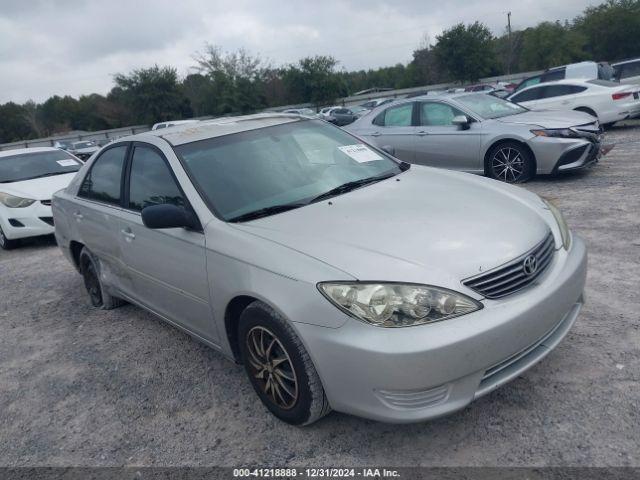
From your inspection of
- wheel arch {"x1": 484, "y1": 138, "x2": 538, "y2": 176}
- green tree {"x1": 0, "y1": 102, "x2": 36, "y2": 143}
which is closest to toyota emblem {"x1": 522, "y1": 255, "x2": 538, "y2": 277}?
wheel arch {"x1": 484, "y1": 138, "x2": 538, "y2": 176}

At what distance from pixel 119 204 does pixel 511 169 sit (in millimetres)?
5691

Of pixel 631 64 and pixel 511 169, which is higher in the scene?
pixel 631 64

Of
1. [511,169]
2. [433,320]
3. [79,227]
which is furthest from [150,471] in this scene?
[511,169]

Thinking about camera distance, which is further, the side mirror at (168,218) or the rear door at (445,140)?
the rear door at (445,140)

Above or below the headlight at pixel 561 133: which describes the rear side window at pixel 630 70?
above

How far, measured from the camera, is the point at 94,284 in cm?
477

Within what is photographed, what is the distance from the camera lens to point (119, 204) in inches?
152

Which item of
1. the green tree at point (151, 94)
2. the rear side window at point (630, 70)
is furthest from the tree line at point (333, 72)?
the rear side window at point (630, 70)

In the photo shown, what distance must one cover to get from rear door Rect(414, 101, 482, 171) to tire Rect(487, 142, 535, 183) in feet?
0.78

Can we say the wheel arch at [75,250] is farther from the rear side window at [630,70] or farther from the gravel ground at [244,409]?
the rear side window at [630,70]

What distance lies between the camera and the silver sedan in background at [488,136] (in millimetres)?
7250

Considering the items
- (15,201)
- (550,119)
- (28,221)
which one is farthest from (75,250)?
(550,119)

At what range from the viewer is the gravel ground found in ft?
8.00

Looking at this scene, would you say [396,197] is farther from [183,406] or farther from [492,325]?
[183,406]
